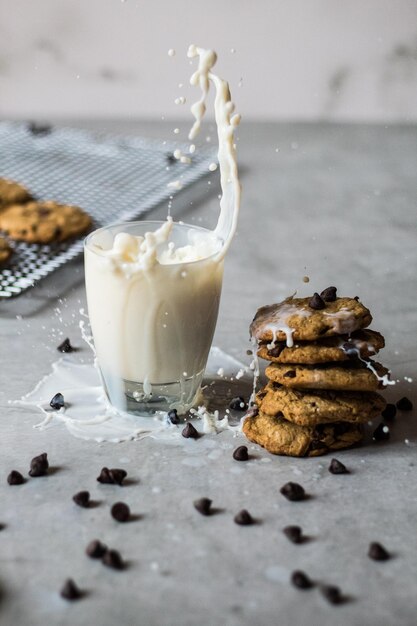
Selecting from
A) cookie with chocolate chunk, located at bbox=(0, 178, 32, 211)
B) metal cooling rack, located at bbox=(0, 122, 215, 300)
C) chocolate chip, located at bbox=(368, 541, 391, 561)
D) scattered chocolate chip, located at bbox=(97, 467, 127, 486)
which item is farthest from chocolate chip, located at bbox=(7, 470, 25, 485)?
cookie with chocolate chunk, located at bbox=(0, 178, 32, 211)

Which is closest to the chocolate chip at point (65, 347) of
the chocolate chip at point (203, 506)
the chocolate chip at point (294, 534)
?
the chocolate chip at point (203, 506)

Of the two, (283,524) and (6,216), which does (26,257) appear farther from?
(283,524)

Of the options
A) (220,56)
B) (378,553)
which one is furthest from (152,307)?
(220,56)

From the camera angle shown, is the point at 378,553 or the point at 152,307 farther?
the point at 152,307

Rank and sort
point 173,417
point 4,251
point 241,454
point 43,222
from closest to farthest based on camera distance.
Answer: point 241,454 → point 173,417 → point 4,251 → point 43,222

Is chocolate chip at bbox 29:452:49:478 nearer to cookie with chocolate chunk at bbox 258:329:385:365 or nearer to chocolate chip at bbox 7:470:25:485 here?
chocolate chip at bbox 7:470:25:485

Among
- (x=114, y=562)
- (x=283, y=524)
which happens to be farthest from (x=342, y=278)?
(x=114, y=562)

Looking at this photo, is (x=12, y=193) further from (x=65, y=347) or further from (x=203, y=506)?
(x=203, y=506)

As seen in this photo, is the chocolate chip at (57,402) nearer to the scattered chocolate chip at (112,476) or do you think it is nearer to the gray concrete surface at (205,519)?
the gray concrete surface at (205,519)
